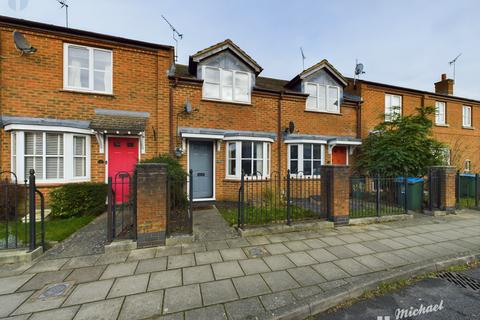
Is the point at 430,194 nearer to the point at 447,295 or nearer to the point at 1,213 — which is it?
the point at 447,295

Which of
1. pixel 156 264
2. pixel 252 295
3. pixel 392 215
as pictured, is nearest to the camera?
pixel 252 295

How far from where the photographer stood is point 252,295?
293 cm

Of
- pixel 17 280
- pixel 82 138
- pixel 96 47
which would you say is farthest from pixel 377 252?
pixel 96 47

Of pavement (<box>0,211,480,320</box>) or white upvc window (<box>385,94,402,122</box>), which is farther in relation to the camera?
white upvc window (<box>385,94,402,122</box>)

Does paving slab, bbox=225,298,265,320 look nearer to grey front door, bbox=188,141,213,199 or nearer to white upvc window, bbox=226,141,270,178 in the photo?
white upvc window, bbox=226,141,270,178

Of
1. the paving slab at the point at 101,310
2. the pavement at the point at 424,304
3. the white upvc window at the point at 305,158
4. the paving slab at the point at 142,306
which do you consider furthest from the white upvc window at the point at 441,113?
the paving slab at the point at 101,310

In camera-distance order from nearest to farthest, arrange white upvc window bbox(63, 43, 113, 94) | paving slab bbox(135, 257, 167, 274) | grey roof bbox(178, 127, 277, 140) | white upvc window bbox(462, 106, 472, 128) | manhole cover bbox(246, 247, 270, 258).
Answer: paving slab bbox(135, 257, 167, 274), manhole cover bbox(246, 247, 270, 258), white upvc window bbox(63, 43, 113, 94), grey roof bbox(178, 127, 277, 140), white upvc window bbox(462, 106, 472, 128)

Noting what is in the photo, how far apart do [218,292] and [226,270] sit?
23.9 inches

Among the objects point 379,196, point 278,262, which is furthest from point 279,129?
point 278,262

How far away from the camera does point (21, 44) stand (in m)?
6.70

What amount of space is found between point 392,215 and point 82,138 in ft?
35.2

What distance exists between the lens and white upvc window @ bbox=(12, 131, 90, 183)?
6.67 m

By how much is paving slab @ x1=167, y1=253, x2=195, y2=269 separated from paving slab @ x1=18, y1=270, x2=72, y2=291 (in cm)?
162

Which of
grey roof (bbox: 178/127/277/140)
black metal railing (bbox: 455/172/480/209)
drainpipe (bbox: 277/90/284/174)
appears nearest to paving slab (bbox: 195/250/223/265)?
grey roof (bbox: 178/127/277/140)
